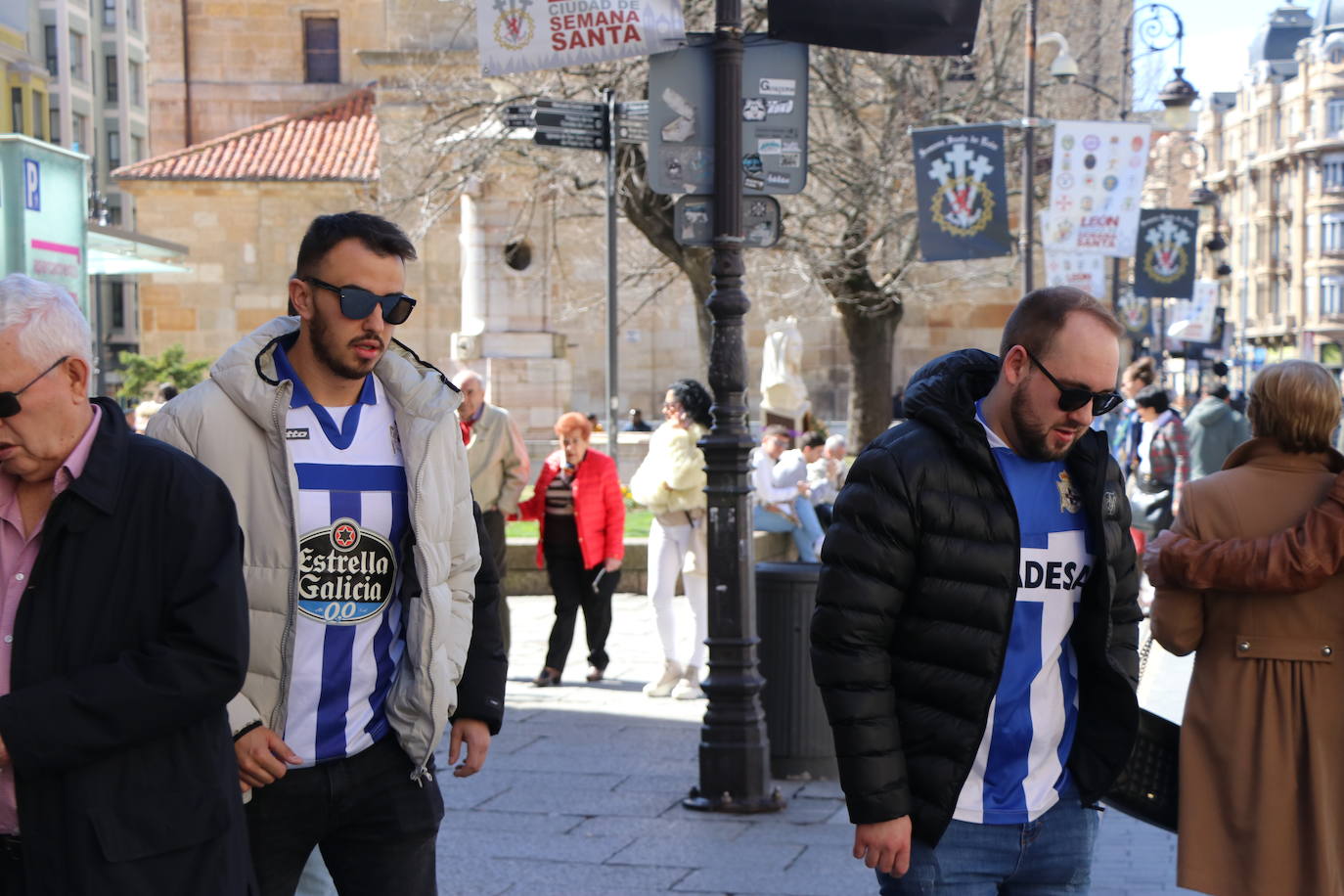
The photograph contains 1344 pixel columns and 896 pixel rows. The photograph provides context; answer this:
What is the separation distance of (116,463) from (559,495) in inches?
319

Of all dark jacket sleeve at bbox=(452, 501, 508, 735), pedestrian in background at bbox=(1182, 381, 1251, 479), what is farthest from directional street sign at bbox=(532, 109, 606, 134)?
dark jacket sleeve at bbox=(452, 501, 508, 735)

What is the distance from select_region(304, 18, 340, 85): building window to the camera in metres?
50.6

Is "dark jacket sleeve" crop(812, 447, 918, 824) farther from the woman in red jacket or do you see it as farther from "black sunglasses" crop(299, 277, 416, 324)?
the woman in red jacket

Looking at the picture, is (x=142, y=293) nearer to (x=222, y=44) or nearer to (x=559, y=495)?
(x=222, y=44)

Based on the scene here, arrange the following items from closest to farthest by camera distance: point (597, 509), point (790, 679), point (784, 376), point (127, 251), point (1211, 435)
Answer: point (790, 679) < point (597, 509) < point (1211, 435) < point (127, 251) < point (784, 376)

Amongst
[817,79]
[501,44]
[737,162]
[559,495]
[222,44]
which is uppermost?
[222,44]

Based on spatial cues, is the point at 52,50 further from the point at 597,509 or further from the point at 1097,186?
the point at 597,509

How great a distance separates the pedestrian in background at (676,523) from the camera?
35.0ft

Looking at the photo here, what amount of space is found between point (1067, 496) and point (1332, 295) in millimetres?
118431

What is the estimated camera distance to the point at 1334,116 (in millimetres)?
116312

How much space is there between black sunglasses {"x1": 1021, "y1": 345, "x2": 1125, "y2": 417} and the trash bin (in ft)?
15.5

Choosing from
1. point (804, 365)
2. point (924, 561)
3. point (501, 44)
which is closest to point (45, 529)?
point (924, 561)

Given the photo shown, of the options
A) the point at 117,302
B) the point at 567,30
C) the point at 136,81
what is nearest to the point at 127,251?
the point at 567,30

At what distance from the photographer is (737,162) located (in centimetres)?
762
